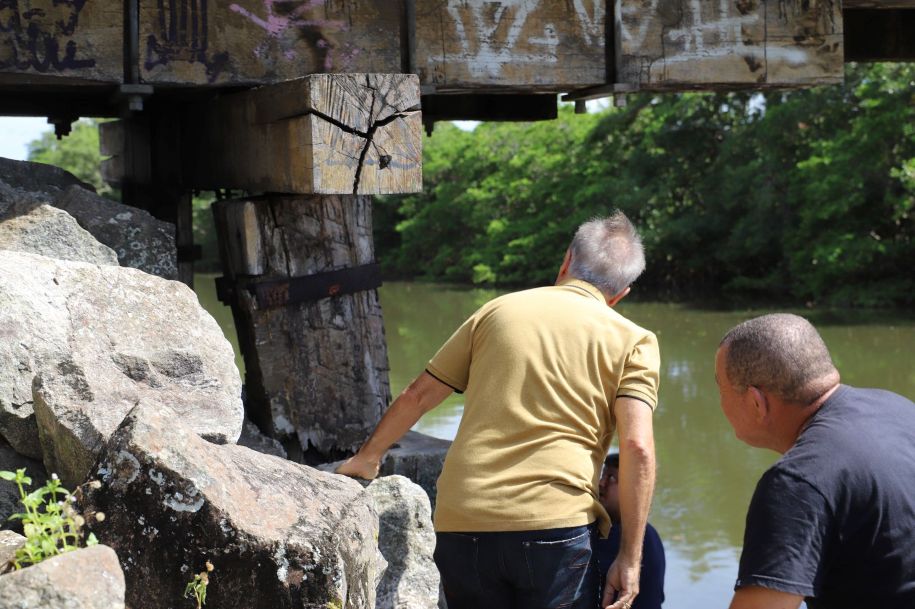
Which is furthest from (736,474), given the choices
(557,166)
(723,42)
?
(557,166)

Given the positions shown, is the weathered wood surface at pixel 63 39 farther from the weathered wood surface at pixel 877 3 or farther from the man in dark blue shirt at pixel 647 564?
the weathered wood surface at pixel 877 3

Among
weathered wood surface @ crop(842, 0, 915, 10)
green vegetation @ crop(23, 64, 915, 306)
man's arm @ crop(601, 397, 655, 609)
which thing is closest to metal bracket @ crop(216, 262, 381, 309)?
man's arm @ crop(601, 397, 655, 609)

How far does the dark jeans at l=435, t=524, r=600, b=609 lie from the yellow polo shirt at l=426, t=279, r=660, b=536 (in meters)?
0.03

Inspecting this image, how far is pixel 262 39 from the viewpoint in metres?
4.11

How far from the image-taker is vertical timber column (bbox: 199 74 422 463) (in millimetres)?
4238

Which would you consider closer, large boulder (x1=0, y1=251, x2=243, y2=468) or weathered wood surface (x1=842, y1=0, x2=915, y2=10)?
large boulder (x1=0, y1=251, x2=243, y2=468)

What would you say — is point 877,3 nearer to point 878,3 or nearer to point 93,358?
point 878,3

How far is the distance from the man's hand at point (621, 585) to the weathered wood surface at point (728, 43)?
2068mm

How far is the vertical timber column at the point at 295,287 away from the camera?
424cm

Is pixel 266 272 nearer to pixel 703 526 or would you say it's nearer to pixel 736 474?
pixel 703 526

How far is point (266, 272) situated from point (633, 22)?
5.42ft

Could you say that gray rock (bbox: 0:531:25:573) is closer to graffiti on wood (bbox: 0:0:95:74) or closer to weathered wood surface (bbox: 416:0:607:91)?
graffiti on wood (bbox: 0:0:95:74)

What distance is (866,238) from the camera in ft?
65.2

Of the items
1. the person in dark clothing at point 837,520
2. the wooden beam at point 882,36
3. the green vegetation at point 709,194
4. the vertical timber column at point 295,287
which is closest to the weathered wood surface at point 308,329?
the vertical timber column at point 295,287
